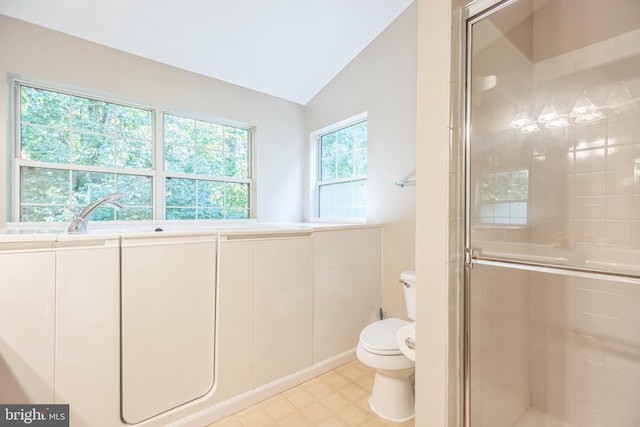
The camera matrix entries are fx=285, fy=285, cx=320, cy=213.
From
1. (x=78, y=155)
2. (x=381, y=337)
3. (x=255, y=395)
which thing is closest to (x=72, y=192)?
(x=78, y=155)

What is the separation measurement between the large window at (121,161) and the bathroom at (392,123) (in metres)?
0.13

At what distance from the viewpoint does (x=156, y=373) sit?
4.73ft

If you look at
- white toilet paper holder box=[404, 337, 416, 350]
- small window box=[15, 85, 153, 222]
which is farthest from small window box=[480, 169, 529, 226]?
small window box=[15, 85, 153, 222]

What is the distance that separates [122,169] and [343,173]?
185 centimetres

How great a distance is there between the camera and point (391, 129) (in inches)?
90.5

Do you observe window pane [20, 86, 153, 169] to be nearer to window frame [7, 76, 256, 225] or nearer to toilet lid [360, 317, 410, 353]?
window frame [7, 76, 256, 225]

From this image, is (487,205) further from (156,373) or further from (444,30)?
(156,373)

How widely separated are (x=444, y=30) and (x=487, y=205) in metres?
0.79

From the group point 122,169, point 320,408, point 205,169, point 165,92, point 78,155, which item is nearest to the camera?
point 320,408

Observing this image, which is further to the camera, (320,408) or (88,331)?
(320,408)

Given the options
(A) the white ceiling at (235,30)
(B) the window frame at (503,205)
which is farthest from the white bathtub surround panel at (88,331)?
(B) the window frame at (503,205)

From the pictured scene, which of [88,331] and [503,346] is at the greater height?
[88,331]

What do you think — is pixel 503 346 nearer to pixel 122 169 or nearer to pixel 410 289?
pixel 410 289

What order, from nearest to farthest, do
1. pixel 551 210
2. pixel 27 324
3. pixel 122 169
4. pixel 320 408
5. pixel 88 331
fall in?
pixel 27 324
pixel 88 331
pixel 551 210
pixel 320 408
pixel 122 169
